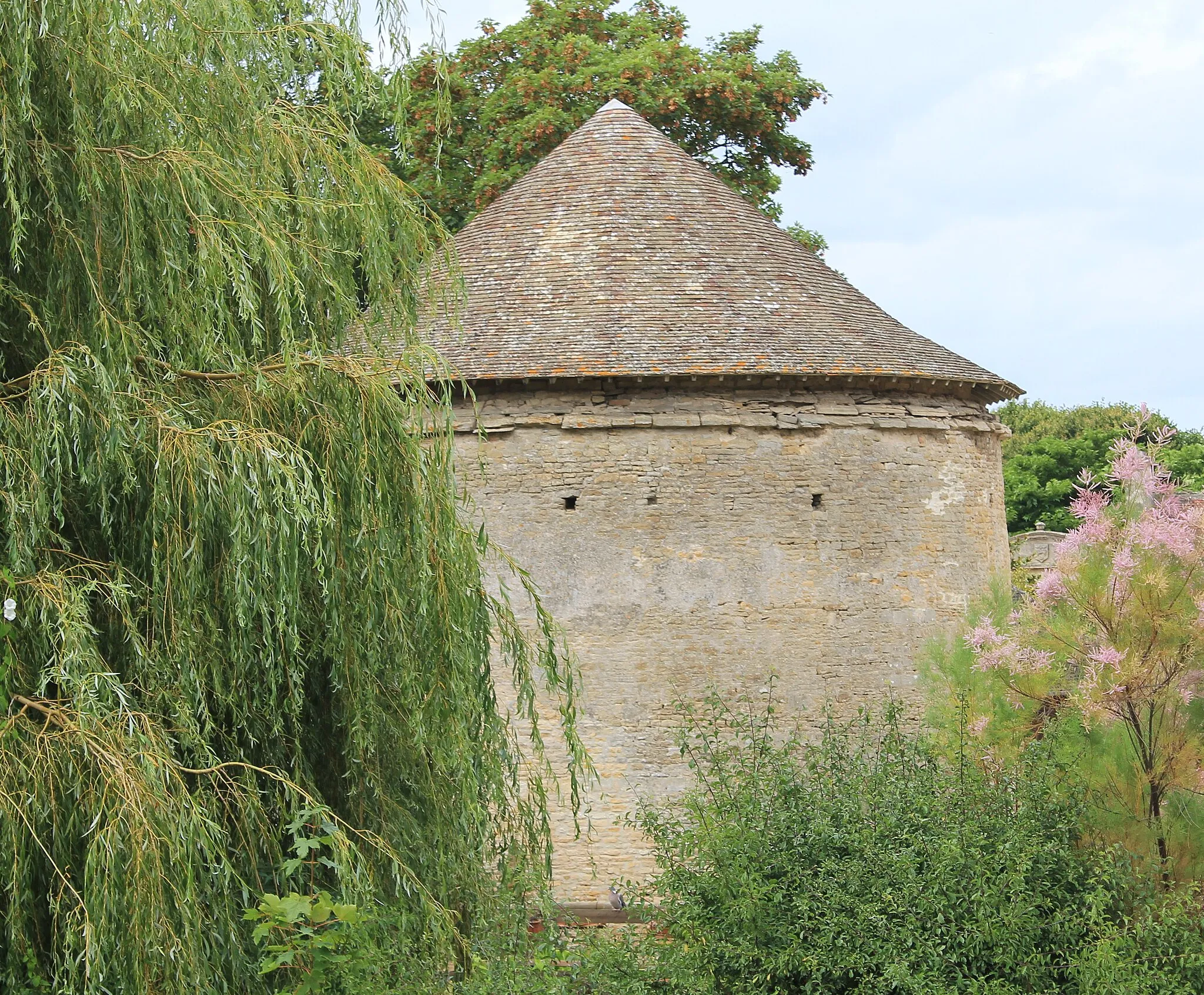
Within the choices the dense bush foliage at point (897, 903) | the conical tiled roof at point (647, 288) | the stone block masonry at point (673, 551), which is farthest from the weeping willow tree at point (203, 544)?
the stone block masonry at point (673, 551)

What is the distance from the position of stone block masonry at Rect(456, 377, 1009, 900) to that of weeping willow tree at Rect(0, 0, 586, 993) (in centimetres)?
480

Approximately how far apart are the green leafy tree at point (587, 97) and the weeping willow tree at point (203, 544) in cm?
1145

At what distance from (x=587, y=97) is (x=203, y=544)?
46.0 feet

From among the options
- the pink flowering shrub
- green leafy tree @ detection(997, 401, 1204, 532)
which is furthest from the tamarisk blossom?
green leafy tree @ detection(997, 401, 1204, 532)

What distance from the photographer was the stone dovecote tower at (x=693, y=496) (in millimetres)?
12031

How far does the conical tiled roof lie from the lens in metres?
12.2

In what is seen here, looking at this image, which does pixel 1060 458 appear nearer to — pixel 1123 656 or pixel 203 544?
pixel 1123 656

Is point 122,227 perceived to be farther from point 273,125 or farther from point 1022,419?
point 1022,419

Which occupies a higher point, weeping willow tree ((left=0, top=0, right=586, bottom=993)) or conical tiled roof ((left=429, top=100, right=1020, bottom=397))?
conical tiled roof ((left=429, top=100, right=1020, bottom=397))

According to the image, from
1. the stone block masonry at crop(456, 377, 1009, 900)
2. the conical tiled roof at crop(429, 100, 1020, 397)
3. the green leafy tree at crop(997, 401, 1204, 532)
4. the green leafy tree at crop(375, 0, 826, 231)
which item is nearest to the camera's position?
Answer: the stone block masonry at crop(456, 377, 1009, 900)

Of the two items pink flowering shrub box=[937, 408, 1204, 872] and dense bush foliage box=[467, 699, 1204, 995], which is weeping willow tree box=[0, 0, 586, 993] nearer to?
dense bush foliage box=[467, 699, 1204, 995]

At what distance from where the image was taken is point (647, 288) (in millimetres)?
12844

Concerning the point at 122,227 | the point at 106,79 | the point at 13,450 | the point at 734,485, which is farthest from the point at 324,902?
the point at 734,485

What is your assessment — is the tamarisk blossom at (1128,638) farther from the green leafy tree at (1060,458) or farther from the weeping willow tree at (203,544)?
the green leafy tree at (1060,458)
